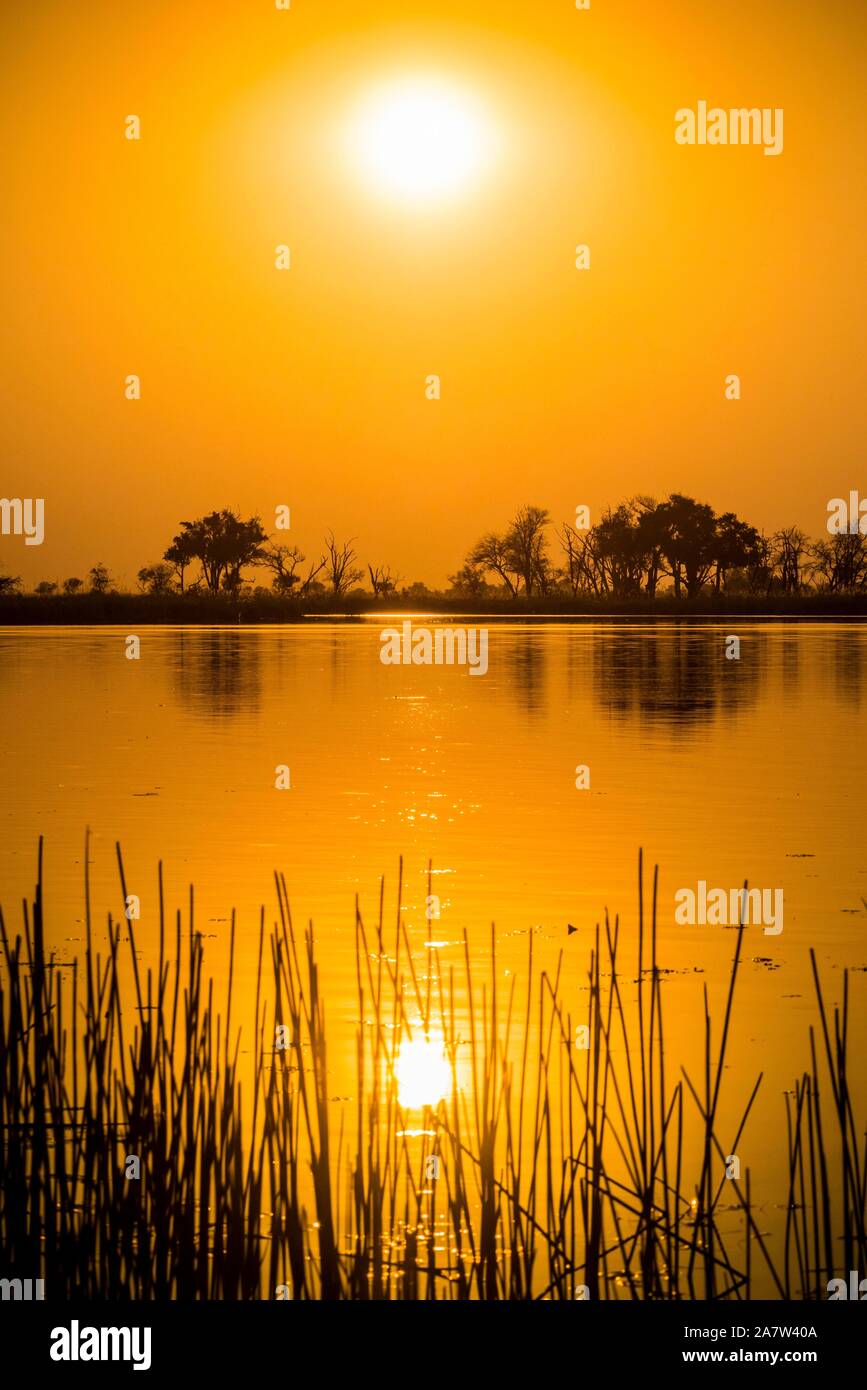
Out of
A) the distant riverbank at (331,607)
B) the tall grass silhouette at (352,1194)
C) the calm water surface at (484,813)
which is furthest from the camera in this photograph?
the distant riverbank at (331,607)

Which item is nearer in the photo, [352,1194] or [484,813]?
[352,1194]

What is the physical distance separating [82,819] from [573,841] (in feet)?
14.4

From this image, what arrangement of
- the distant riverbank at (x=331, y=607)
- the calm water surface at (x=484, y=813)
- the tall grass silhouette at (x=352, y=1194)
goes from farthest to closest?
the distant riverbank at (x=331, y=607) < the calm water surface at (x=484, y=813) < the tall grass silhouette at (x=352, y=1194)

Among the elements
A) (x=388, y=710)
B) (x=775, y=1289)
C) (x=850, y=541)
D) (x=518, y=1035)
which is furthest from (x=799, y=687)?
(x=850, y=541)

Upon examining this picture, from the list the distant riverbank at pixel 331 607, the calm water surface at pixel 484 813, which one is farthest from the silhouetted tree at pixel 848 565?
the calm water surface at pixel 484 813

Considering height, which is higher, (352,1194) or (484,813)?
(484,813)

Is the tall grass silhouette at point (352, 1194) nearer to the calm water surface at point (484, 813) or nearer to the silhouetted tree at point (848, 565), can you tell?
the calm water surface at point (484, 813)

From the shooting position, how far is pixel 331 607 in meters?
103

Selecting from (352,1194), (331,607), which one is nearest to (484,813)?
(352,1194)

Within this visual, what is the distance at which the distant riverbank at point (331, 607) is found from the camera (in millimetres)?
88938

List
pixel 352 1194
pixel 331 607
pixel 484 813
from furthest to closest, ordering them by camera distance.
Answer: pixel 331 607 → pixel 484 813 → pixel 352 1194

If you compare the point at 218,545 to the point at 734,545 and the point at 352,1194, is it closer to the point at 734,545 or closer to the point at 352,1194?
the point at 734,545

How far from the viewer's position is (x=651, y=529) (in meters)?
108
